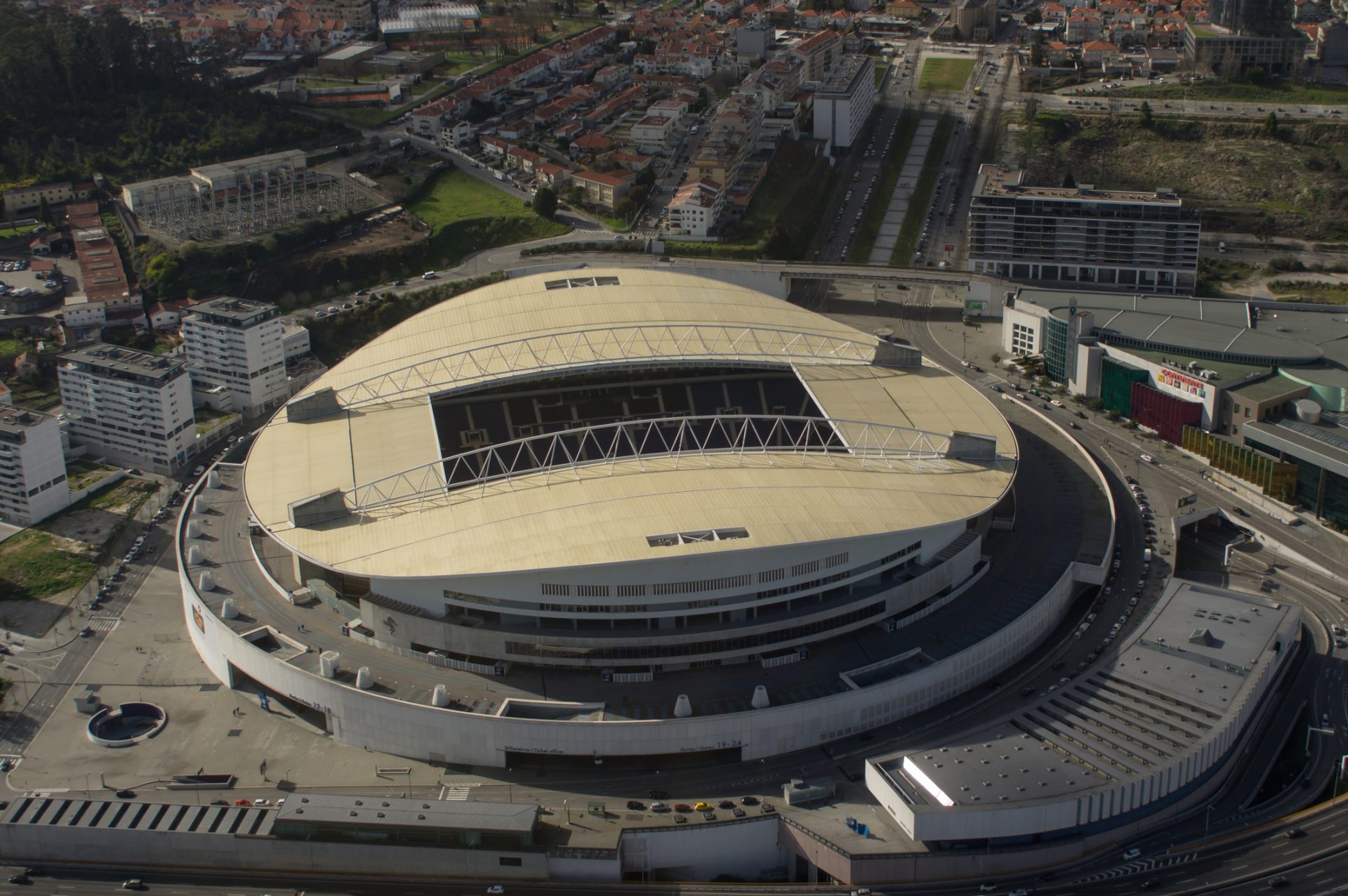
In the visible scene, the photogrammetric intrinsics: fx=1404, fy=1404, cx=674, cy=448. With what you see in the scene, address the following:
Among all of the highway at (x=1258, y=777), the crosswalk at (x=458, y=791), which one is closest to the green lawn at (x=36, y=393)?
the crosswalk at (x=458, y=791)

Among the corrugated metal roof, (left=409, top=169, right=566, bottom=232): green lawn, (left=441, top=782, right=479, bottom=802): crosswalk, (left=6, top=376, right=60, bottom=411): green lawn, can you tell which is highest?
(left=409, top=169, right=566, bottom=232): green lawn

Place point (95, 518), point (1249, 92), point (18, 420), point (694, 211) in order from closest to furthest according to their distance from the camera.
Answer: point (18, 420), point (95, 518), point (694, 211), point (1249, 92)

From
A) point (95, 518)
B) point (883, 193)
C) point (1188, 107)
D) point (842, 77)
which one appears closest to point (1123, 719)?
point (95, 518)

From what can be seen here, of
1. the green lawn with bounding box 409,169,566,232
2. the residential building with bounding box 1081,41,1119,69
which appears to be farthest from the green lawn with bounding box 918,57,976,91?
the green lawn with bounding box 409,169,566,232

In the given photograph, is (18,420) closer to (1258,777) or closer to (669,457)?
(669,457)

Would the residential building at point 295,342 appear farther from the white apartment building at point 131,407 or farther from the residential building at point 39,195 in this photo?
the residential building at point 39,195

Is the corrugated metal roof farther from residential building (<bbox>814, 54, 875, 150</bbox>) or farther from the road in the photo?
the road

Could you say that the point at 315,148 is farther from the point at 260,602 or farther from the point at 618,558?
the point at 618,558
